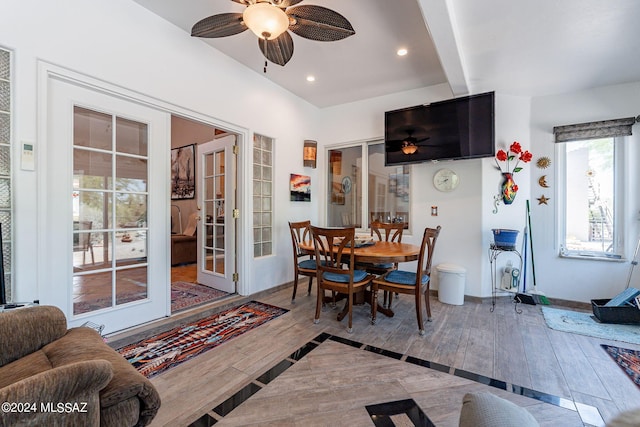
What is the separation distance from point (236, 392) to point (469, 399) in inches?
59.2

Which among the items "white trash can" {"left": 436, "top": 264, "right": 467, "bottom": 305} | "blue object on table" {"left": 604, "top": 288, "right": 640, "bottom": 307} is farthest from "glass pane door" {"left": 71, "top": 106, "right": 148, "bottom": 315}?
"blue object on table" {"left": 604, "top": 288, "right": 640, "bottom": 307}

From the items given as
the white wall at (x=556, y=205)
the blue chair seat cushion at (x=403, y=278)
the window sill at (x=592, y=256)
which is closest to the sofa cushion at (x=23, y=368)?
the blue chair seat cushion at (x=403, y=278)

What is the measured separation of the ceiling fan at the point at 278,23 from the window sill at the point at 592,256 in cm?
383

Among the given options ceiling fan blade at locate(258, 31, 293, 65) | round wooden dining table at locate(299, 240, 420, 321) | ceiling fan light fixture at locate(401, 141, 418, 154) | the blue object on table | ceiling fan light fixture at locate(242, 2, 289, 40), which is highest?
ceiling fan blade at locate(258, 31, 293, 65)

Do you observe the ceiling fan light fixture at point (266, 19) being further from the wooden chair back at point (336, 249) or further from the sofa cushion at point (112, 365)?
the sofa cushion at point (112, 365)

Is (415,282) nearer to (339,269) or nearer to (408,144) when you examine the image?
(339,269)

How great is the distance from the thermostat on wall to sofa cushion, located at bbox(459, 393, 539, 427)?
9.26 feet

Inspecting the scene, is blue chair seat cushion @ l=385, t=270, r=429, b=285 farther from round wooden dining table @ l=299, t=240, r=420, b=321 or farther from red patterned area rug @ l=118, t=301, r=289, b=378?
red patterned area rug @ l=118, t=301, r=289, b=378

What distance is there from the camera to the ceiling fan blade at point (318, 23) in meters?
1.87

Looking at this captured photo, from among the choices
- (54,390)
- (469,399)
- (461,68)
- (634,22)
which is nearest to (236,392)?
(54,390)

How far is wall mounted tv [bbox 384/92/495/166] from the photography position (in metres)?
3.35

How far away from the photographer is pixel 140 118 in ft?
8.45

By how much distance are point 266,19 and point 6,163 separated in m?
1.98

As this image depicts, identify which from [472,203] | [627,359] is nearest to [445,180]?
[472,203]
